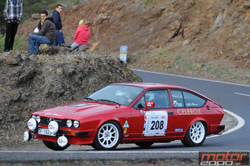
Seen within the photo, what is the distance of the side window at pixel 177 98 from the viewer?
10656 mm

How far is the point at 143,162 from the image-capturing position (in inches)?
298

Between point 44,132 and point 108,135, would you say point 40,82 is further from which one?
point 108,135

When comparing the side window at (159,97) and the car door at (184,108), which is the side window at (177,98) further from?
the side window at (159,97)

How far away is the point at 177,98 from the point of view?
10758 mm

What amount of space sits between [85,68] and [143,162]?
801cm

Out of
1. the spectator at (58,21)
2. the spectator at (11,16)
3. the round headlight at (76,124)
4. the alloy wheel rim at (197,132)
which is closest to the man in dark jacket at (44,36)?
the spectator at (11,16)

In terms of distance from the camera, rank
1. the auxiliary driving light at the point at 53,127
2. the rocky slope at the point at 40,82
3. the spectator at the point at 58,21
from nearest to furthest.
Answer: the auxiliary driving light at the point at 53,127, the rocky slope at the point at 40,82, the spectator at the point at 58,21

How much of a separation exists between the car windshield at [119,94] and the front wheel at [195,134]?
149 cm

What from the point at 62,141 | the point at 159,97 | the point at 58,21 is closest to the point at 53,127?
the point at 62,141

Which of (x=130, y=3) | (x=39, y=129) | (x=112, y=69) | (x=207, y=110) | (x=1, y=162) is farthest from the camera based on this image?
(x=130, y=3)

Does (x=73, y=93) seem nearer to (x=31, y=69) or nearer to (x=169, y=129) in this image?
(x=31, y=69)

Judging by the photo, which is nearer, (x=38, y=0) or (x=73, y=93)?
(x=73, y=93)

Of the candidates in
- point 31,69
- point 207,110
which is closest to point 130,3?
point 31,69

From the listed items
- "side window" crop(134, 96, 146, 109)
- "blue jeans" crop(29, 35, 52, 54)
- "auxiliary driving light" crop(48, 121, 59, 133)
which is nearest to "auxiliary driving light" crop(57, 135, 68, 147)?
"auxiliary driving light" crop(48, 121, 59, 133)
